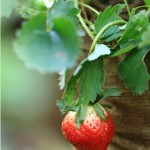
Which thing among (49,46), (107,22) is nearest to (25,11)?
(107,22)

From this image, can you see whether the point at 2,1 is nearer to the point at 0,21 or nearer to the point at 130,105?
the point at 0,21

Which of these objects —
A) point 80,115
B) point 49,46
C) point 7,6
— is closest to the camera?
point 49,46

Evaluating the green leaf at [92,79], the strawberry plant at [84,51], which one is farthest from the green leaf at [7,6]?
the green leaf at [92,79]

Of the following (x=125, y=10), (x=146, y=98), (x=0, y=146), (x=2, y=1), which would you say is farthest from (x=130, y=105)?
(x=0, y=146)

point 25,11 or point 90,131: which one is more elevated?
point 25,11

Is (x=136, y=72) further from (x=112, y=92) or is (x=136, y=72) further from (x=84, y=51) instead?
(x=84, y=51)

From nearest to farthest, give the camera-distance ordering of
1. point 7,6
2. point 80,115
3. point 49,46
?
point 49,46
point 7,6
point 80,115
